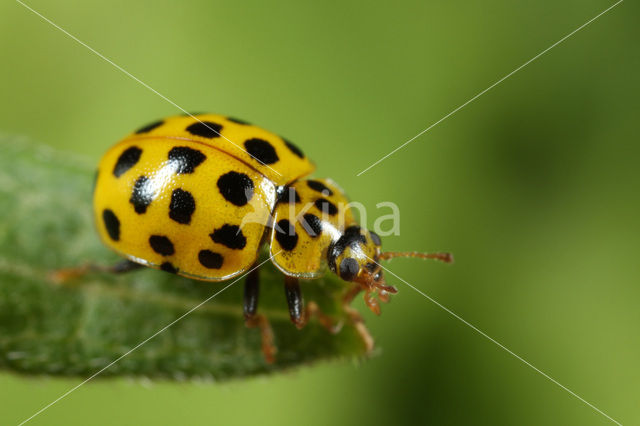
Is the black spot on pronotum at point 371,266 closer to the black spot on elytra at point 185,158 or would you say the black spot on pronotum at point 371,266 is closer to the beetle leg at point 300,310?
the beetle leg at point 300,310

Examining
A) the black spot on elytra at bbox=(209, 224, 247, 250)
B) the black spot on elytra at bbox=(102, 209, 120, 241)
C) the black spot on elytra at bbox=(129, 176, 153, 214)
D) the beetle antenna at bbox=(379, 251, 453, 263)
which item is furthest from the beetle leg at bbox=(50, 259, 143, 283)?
the beetle antenna at bbox=(379, 251, 453, 263)

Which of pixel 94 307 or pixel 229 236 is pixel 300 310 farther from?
pixel 94 307

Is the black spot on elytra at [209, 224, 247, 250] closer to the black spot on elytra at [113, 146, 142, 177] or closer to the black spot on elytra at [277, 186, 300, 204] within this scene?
the black spot on elytra at [277, 186, 300, 204]

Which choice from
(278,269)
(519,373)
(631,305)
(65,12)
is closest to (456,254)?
(519,373)

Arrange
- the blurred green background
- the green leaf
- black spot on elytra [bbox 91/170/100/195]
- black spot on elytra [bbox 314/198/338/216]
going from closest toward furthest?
1. the green leaf
2. black spot on elytra [bbox 91/170/100/195]
3. black spot on elytra [bbox 314/198/338/216]
4. the blurred green background

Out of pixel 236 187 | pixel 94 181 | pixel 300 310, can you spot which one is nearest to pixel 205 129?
pixel 236 187

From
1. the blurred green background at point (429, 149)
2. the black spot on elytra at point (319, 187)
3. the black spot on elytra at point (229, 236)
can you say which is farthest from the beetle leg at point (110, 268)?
the blurred green background at point (429, 149)

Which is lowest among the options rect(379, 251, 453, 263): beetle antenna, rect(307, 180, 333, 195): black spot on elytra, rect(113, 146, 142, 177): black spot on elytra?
rect(379, 251, 453, 263): beetle antenna
